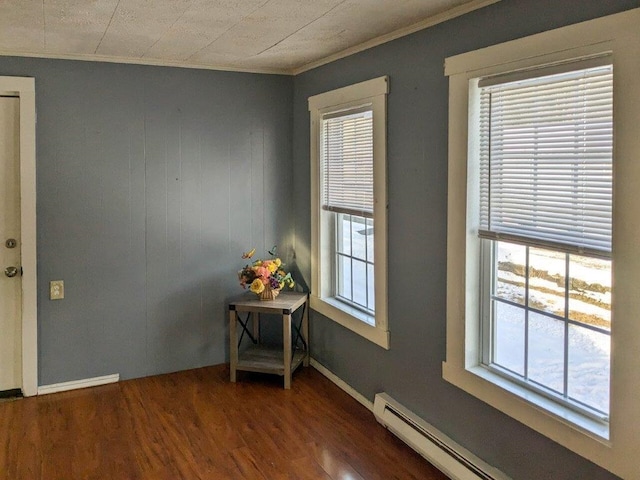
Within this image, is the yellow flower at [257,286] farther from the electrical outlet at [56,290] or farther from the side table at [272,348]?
the electrical outlet at [56,290]

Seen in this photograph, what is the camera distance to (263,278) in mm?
3895

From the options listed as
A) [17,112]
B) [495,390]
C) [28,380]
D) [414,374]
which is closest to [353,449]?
[414,374]

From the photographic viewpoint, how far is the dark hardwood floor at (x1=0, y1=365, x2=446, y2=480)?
111 inches

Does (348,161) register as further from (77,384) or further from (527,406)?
(77,384)

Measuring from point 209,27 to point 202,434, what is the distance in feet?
6.95

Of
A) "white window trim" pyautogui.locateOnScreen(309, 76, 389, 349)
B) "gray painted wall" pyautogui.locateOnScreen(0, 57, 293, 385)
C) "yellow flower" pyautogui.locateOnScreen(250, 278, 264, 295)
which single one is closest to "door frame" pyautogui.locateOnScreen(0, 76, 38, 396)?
"gray painted wall" pyautogui.locateOnScreen(0, 57, 293, 385)

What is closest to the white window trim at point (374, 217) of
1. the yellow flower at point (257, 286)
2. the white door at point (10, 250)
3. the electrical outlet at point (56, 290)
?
the yellow flower at point (257, 286)

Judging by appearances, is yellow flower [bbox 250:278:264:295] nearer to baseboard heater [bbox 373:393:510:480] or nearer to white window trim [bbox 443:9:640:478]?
baseboard heater [bbox 373:393:510:480]

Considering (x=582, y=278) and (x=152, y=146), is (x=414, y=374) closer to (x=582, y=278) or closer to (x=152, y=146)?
(x=582, y=278)

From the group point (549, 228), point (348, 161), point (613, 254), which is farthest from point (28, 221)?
point (613, 254)

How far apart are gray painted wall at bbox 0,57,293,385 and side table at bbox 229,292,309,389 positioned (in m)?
0.23

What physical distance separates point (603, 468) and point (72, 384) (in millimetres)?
3139

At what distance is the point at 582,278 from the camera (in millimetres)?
2164

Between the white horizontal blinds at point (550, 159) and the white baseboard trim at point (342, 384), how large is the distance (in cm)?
148
